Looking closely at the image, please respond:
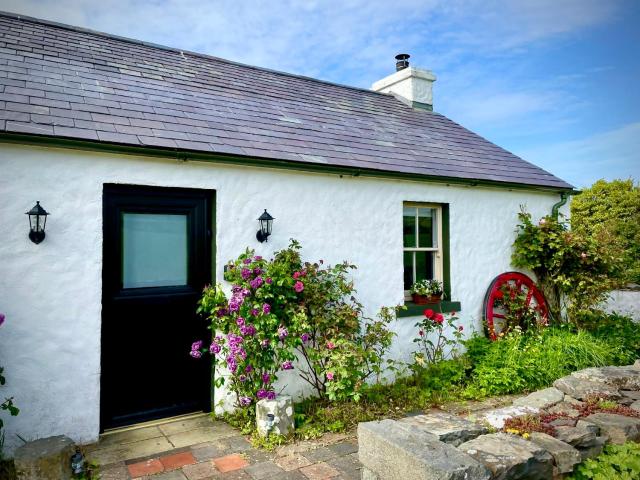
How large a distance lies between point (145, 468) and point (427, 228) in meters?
5.14

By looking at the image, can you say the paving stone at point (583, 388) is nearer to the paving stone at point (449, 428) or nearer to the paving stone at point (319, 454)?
the paving stone at point (449, 428)

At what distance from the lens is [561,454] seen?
130 inches

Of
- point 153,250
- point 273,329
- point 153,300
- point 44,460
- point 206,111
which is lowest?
point 44,460

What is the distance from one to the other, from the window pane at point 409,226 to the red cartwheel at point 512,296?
64.9 inches

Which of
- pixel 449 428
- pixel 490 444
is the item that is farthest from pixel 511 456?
pixel 449 428

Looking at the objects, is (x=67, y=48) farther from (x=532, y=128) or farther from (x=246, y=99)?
(x=532, y=128)

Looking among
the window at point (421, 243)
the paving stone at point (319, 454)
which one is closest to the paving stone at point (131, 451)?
the paving stone at point (319, 454)

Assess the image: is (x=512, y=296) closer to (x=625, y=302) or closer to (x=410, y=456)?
(x=625, y=302)

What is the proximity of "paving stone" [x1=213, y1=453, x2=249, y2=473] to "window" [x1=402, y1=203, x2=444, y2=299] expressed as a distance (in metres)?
3.72

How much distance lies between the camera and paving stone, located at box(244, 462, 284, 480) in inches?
141

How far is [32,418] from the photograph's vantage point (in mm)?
3947

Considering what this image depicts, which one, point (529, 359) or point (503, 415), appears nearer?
point (503, 415)

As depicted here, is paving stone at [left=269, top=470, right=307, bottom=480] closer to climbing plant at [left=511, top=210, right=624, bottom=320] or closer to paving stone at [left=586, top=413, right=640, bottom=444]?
paving stone at [left=586, top=413, right=640, bottom=444]

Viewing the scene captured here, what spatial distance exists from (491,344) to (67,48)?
7762mm
